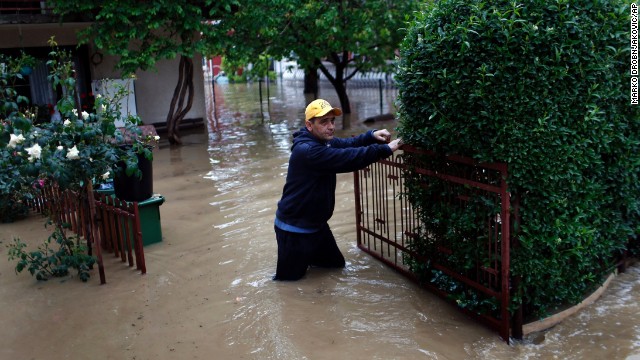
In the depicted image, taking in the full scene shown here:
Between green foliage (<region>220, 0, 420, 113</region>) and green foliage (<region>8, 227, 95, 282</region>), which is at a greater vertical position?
green foliage (<region>220, 0, 420, 113</region>)

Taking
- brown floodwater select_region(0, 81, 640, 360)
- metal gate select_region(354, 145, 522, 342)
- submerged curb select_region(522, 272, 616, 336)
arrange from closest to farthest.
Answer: metal gate select_region(354, 145, 522, 342) → brown floodwater select_region(0, 81, 640, 360) → submerged curb select_region(522, 272, 616, 336)

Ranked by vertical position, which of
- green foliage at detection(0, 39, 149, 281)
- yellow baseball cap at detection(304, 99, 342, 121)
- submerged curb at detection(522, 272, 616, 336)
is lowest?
submerged curb at detection(522, 272, 616, 336)

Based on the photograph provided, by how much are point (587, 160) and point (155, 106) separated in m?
14.8

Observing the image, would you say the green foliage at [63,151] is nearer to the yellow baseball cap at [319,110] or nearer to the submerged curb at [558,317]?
the yellow baseball cap at [319,110]

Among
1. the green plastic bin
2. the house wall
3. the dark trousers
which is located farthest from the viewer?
the house wall

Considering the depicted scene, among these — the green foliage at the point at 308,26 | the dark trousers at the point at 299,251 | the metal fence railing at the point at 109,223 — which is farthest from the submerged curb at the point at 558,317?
the green foliage at the point at 308,26

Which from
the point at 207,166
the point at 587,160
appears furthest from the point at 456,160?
the point at 207,166

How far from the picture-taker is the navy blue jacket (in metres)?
4.99

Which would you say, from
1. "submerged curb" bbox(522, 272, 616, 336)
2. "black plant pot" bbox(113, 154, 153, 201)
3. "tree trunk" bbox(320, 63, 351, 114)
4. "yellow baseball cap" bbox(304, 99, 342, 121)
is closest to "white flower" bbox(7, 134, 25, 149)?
"black plant pot" bbox(113, 154, 153, 201)

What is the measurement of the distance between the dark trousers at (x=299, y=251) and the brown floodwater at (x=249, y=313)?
0.46 feet

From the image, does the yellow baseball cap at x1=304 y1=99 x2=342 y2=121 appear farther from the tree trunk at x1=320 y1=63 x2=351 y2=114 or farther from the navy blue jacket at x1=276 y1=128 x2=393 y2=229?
the tree trunk at x1=320 y1=63 x2=351 y2=114

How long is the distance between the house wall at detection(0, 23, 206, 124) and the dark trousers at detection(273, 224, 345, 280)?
30.5 ft

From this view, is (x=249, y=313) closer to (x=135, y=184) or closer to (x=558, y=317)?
(x=135, y=184)

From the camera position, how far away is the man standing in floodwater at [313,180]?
5.06m
